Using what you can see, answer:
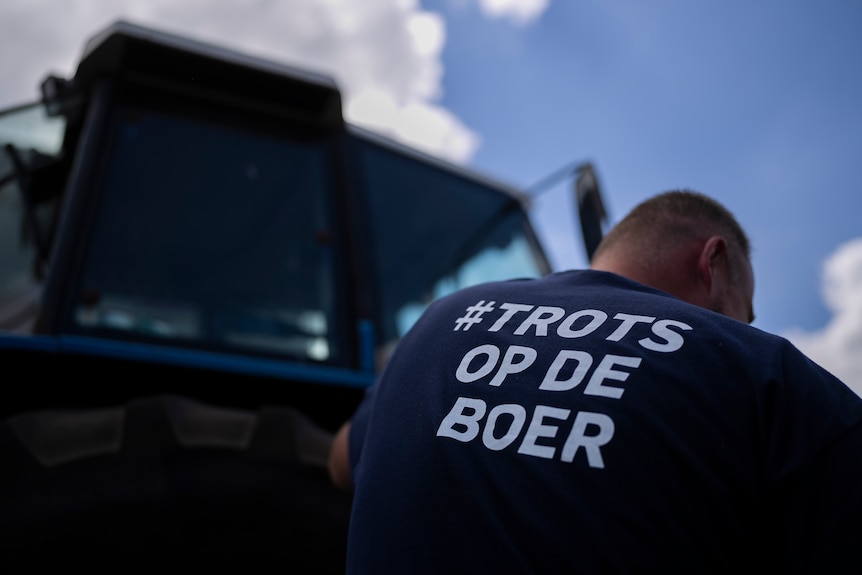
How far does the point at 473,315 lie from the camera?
1.51 metres

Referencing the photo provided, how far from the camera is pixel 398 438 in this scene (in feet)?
4.58

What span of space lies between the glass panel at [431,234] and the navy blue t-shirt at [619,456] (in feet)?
4.82

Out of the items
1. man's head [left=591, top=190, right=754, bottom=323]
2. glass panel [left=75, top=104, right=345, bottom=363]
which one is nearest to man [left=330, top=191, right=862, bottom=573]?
man's head [left=591, top=190, right=754, bottom=323]

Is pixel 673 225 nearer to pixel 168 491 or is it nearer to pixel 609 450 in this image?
pixel 609 450

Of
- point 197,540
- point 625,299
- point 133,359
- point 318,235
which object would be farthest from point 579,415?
point 318,235

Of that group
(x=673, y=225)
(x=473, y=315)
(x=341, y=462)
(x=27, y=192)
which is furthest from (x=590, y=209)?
(x=27, y=192)

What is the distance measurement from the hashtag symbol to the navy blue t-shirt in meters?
0.07

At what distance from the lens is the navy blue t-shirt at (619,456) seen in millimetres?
1067

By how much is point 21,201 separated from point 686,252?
224cm

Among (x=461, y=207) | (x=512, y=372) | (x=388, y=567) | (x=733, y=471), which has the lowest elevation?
(x=388, y=567)

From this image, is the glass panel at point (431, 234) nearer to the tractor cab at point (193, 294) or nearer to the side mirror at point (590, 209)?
the tractor cab at point (193, 294)

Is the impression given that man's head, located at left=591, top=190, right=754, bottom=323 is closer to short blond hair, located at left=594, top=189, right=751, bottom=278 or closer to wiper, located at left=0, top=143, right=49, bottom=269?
short blond hair, located at left=594, top=189, right=751, bottom=278

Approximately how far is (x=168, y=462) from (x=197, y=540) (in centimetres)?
21

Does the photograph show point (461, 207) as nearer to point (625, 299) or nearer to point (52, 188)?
point (52, 188)
